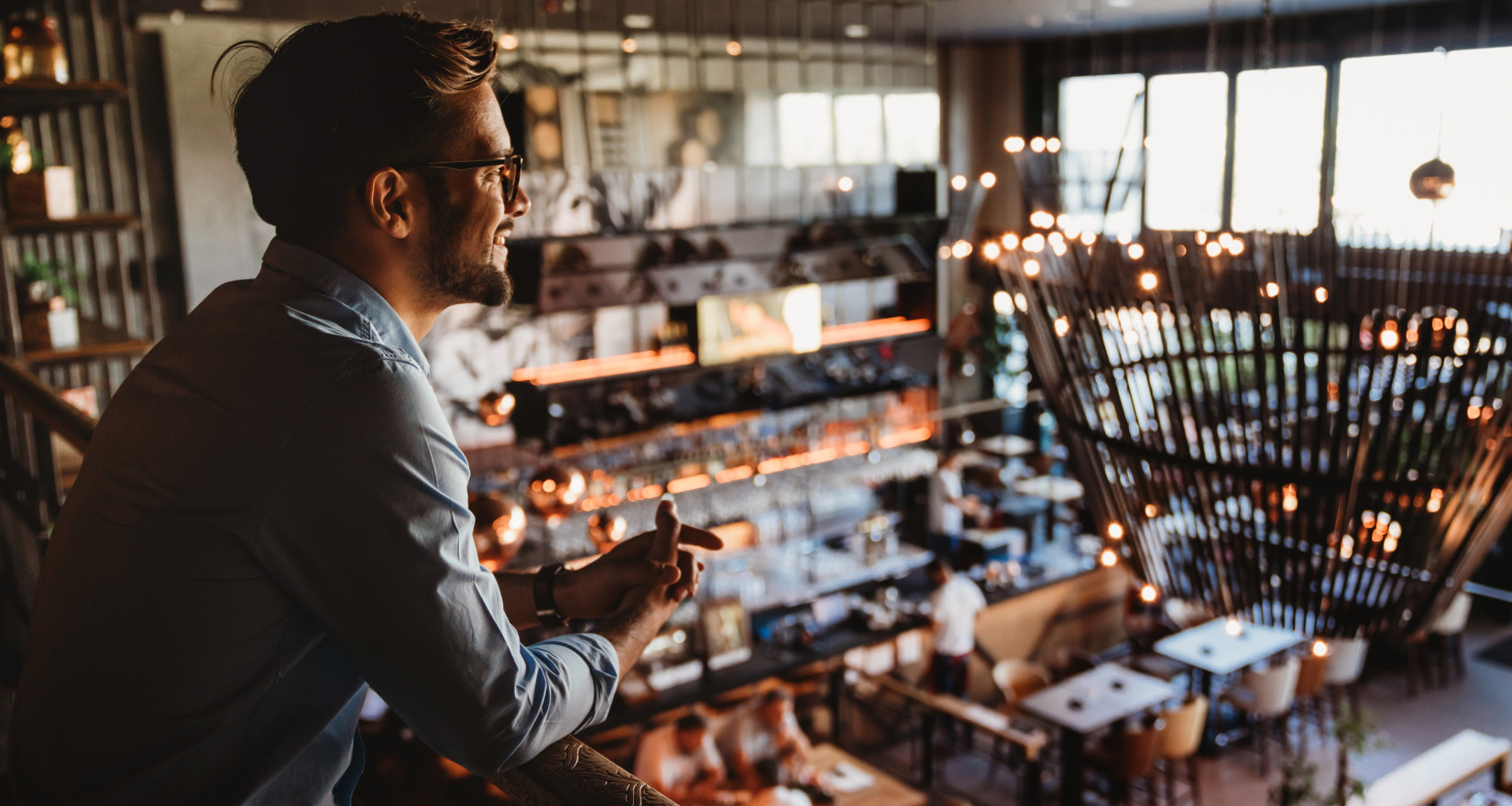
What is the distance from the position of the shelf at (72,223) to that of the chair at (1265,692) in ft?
25.3

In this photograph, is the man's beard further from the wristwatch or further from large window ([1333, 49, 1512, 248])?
large window ([1333, 49, 1512, 248])

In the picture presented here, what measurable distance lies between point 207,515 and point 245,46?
516 mm

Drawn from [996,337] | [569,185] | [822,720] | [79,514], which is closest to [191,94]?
[569,185]

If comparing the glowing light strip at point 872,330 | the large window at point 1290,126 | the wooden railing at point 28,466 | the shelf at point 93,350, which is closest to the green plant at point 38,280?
the shelf at point 93,350

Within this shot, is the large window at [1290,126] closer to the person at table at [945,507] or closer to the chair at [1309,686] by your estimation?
the person at table at [945,507]

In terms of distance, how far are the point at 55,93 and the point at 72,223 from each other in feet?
1.33

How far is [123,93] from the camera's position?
3.68 m

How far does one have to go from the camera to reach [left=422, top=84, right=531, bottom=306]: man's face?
1009 millimetres

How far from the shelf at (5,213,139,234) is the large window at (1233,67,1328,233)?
8.61 meters

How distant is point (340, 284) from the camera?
0.98 meters

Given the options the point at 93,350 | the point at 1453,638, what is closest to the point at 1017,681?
the point at 1453,638

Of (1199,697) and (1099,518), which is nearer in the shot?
(1099,518)

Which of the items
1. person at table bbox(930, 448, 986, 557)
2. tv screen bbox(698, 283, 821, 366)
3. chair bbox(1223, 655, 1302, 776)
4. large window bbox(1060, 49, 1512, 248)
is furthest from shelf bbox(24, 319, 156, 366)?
chair bbox(1223, 655, 1302, 776)

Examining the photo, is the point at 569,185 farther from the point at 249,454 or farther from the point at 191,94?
the point at 249,454
